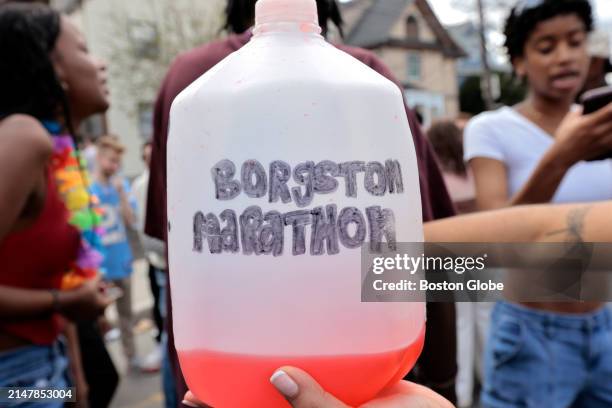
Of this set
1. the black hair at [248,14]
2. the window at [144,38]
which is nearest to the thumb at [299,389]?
the black hair at [248,14]

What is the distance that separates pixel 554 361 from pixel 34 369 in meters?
1.55

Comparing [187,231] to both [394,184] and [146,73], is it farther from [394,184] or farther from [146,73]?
[146,73]

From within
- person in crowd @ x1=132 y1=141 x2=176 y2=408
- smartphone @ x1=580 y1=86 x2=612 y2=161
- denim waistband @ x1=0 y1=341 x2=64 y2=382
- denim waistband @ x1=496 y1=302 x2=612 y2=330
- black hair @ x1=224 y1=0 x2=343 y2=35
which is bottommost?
person in crowd @ x1=132 y1=141 x2=176 y2=408

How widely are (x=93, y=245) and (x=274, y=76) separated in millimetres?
2030

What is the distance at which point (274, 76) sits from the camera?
736 millimetres

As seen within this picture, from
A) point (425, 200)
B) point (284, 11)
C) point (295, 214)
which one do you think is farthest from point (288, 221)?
point (425, 200)

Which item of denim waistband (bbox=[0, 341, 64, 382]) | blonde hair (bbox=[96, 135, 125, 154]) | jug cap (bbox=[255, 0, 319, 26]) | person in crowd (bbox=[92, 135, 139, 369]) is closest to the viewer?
jug cap (bbox=[255, 0, 319, 26])

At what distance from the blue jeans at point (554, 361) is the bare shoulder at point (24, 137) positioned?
1481mm

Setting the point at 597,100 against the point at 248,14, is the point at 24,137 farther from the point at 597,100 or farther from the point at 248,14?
the point at 597,100

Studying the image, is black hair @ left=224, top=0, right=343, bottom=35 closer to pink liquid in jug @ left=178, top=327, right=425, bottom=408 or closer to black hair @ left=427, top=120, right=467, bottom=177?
pink liquid in jug @ left=178, top=327, right=425, bottom=408

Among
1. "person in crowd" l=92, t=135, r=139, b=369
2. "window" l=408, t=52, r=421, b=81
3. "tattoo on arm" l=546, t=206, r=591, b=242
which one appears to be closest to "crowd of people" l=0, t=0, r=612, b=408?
"tattoo on arm" l=546, t=206, r=591, b=242

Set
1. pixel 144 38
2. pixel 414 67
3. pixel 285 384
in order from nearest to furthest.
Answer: pixel 285 384
pixel 144 38
pixel 414 67

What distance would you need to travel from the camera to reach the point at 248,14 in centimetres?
129

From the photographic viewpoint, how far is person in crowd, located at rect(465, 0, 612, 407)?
165cm
